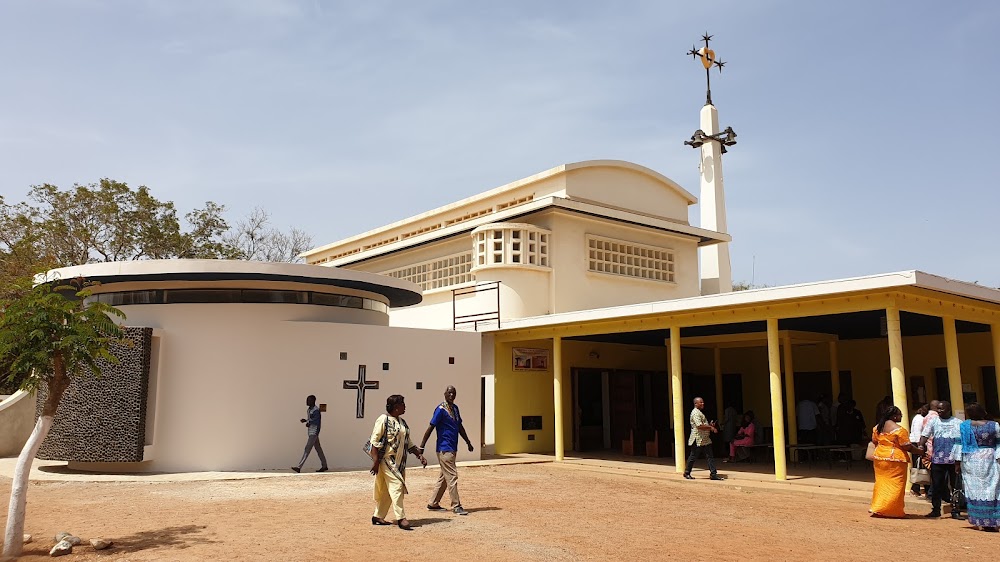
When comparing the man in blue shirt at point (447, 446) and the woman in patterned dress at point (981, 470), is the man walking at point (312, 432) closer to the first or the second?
the man in blue shirt at point (447, 446)

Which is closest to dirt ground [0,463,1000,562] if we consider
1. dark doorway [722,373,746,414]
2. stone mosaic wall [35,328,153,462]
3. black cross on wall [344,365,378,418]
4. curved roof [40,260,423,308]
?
stone mosaic wall [35,328,153,462]

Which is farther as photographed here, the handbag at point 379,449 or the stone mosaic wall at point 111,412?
the stone mosaic wall at point 111,412

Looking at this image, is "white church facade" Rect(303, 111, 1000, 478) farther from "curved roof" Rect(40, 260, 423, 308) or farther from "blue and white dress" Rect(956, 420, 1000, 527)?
"curved roof" Rect(40, 260, 423, 308)

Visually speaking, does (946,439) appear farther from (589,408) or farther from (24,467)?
(589,408)

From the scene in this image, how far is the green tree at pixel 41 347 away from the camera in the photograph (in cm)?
718

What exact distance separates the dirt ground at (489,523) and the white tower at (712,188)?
45.2 feet

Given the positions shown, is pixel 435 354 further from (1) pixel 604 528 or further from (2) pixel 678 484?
(1) pixel 604 528

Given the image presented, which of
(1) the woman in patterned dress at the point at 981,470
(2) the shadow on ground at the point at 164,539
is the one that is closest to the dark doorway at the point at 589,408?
(1) the woman in patterned dress at the point at 981,470

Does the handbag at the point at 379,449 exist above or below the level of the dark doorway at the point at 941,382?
below

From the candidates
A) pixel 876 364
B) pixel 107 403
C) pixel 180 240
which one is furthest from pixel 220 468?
pixel 180 240

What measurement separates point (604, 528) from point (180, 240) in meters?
28.4

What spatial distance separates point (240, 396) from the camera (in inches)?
525

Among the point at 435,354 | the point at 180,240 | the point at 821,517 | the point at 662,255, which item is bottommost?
the point at 821,517

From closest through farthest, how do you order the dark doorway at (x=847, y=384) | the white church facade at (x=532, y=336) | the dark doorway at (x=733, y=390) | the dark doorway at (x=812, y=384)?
1. the white church facade at (x=532, y=336)
2. the dark doorway at (x=847, y=384)
3. the dark doorway at (x=812, y=384)
4. the dark doorway at (x=733, y=390)
